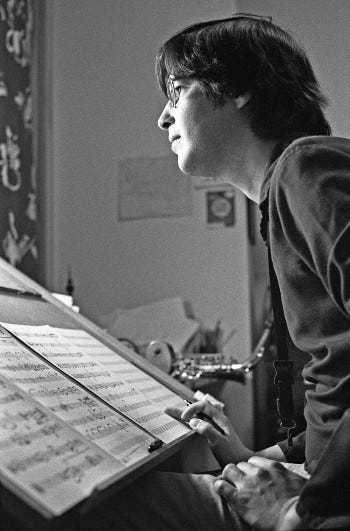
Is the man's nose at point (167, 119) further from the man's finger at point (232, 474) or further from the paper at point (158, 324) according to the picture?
the paper at point (158, 324)

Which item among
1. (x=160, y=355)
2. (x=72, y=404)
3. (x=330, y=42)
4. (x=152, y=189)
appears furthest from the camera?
(x=152, y=189)

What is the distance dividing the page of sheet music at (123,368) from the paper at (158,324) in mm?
1095

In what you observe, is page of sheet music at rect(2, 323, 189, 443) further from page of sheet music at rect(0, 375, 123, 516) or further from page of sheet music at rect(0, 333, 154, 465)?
page of sheet music at rect(0, 375, 123, 516)

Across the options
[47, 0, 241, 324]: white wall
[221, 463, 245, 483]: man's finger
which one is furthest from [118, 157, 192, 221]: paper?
[221, 463, 245, 483]: man's finger

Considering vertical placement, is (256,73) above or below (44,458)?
above

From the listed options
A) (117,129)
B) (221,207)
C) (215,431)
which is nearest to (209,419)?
(215,431)

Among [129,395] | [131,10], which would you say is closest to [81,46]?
[131,10]

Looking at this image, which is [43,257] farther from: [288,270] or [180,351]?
[288,270]

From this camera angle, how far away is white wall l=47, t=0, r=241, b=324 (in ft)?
9.53

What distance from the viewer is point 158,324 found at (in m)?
2.68

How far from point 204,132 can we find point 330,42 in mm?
1833

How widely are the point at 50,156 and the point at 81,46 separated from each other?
54 cm

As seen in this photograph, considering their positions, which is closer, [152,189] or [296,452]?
[296,452]

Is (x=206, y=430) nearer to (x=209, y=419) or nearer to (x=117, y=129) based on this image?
(x=209, y=419)
